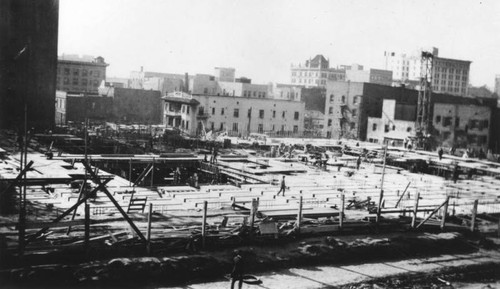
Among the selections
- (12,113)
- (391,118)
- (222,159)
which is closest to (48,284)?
(222,159)

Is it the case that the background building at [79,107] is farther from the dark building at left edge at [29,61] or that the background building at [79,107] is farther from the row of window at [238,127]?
the dark building at left edge at [29,61]

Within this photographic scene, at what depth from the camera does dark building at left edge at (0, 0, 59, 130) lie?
54625mm

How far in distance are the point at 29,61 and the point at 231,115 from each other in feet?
105

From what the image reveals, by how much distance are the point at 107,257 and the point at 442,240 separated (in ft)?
51.6

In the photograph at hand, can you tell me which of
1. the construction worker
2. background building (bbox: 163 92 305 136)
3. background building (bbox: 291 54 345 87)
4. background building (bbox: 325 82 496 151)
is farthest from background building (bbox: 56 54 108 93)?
the construction worker

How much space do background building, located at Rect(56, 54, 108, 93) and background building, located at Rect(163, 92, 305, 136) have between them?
3219 centimetres

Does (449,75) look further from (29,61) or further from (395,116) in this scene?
(29,61)

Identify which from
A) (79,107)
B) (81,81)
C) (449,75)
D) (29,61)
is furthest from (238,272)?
(449,75)

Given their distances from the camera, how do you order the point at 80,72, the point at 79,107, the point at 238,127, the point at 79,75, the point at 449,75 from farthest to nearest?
the point at 449,75, the point at 79,75, the point at 80,72, the point at 238,127, the point at 79,107

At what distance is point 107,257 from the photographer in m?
18.6

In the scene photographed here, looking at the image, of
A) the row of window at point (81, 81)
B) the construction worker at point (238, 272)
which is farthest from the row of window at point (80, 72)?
the construction worker at point (238, 272)

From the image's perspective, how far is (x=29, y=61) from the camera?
186 feet

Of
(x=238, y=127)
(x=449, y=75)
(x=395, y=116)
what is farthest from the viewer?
(x=449, y=75)

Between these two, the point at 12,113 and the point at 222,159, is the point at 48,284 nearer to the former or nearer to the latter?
the point at 222,159
